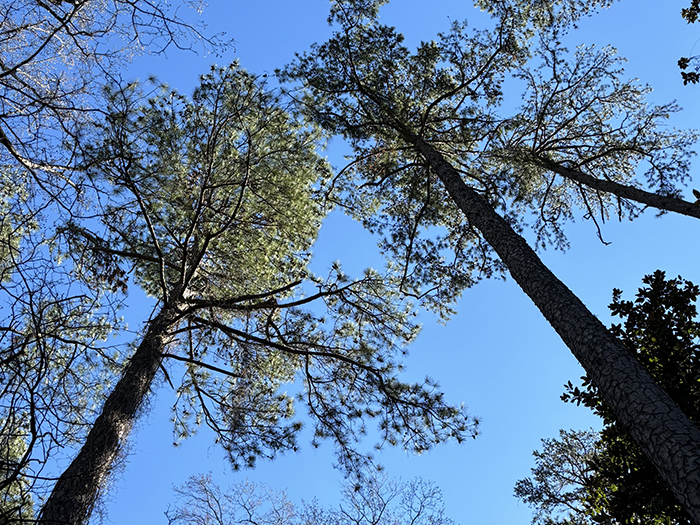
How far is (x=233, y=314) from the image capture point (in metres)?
7.34

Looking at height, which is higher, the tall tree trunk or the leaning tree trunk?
the tall tree trunk

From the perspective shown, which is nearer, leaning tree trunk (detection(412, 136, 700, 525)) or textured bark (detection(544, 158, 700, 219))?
leaning tree trunk (detection(412, 136, 700, 525))

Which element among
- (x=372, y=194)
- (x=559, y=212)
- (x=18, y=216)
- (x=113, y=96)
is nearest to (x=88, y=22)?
(x=113, y=96)

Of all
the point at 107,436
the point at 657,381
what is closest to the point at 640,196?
the point at 657,381

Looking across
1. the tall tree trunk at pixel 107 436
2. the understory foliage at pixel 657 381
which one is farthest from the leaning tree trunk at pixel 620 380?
the tall tree trunk at pixel 107 436

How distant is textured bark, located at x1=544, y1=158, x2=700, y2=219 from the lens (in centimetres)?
538

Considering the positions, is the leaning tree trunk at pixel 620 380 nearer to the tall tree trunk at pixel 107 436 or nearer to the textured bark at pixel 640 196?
the textured bark at pixel 640 196

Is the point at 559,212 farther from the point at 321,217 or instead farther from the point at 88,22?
the point at 88,22

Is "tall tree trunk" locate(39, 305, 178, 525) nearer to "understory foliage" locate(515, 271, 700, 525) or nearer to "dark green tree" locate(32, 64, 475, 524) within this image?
"dark green tree" locate(32, 64, 475, 524)

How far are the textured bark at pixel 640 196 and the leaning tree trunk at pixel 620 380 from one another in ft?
6.39

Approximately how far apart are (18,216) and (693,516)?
491 cm

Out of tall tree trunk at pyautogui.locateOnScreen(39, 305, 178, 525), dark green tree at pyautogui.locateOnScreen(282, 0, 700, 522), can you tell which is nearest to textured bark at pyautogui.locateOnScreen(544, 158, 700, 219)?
dark green tree at pyautogui.locateOnScreen(282, 0, 700, 522)

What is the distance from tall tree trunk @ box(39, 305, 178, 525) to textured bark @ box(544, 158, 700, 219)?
6064mm

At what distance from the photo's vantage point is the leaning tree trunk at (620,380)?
2.35m
